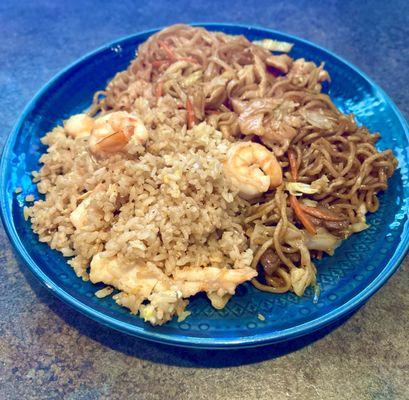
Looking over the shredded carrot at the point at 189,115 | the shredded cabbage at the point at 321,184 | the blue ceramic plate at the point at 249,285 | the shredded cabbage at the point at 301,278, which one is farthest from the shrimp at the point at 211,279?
the shredded carrot at the point at 189,115

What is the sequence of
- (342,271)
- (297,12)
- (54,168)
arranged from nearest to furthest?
(342,271) → (54,168) → (297,12)

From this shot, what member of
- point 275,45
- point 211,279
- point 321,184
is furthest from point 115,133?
point 275,45

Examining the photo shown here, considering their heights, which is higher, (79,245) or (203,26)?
(203,26)

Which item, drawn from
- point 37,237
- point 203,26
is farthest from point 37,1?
point 37,237

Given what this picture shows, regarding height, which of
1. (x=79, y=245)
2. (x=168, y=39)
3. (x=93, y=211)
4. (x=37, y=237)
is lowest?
(x=37, y=237)

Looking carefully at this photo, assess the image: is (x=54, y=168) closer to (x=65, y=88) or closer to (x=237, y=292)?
(x=65, y=88)

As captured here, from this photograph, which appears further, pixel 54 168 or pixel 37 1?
pixel 37 1

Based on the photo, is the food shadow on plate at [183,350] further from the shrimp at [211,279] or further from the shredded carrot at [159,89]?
the shredded carrot at [159,89]

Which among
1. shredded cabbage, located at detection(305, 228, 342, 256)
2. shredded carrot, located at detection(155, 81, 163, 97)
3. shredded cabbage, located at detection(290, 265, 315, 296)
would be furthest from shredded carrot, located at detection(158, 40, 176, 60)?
shredded cabbage, located at detection(290, 265, 315, 296)
